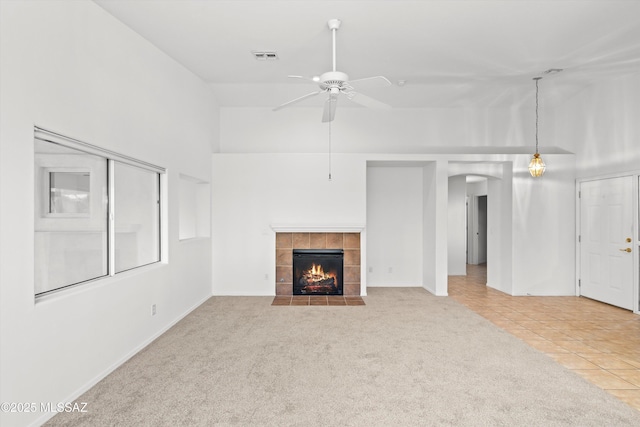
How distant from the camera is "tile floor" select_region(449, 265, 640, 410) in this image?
3123 millimetres

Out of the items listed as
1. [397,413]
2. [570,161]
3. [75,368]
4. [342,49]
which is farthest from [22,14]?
[570,161]

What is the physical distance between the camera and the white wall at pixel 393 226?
22.8 ft

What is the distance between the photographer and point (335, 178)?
6211mm

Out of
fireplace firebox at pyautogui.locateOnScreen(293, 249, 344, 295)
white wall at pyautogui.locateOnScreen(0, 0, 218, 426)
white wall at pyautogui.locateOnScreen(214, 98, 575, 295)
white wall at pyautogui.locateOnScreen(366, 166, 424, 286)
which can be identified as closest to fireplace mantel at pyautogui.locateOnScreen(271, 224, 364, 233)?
fireplace firebox at pyautogui.locateOnScreen(293, 249, 344, 295)

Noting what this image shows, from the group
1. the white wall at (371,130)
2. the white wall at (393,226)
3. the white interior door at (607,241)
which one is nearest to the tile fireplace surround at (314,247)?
the white wall at (393,226)

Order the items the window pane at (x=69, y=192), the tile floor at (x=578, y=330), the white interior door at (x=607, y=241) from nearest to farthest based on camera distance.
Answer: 1. the window pane at (x=69, y=192)
2. the tile floor at (x=578, y=330)
3. the white interior door at (x=607, y=241)

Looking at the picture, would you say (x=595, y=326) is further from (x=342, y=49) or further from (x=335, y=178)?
(x=342, y=49)

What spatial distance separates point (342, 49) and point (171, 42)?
6.46ft

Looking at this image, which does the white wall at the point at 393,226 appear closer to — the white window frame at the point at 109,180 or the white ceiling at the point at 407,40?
the white ceiling at the point at 407,40

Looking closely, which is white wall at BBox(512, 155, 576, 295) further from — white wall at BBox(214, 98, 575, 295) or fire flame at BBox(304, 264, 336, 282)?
fire flame at BBox(304, 264, 336, 282)

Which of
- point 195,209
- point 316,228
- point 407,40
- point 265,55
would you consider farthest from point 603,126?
point 195,209

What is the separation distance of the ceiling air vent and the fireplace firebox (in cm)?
309

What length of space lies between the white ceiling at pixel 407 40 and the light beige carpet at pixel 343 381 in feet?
10.9

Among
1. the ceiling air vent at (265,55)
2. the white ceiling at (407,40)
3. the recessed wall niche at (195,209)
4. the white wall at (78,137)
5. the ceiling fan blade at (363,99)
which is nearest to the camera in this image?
the white wall at (78,137)
